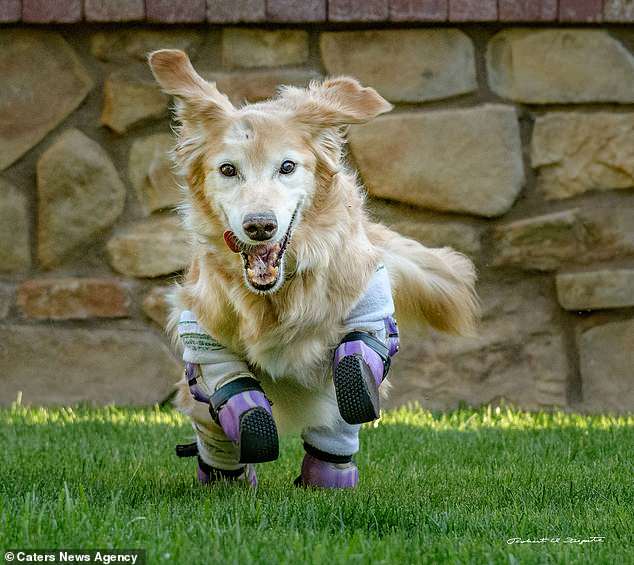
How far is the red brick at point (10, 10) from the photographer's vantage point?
546 cm

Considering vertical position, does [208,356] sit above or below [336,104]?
below

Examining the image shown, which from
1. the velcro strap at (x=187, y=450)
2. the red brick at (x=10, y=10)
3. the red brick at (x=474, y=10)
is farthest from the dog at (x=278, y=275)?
the red brick at (x=10, y=10)

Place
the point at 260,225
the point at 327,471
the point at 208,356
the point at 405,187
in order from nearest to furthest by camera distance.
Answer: the point at 260,225
the point at 208,356
the point at 327,471
the point at 405,187

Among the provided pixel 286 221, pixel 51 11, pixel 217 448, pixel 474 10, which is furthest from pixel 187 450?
pixel 474 10

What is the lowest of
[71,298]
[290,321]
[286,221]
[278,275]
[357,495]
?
[71,298]

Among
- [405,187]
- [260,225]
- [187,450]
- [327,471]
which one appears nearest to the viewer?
[260,225]

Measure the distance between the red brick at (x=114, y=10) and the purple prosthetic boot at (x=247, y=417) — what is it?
8.61 feet

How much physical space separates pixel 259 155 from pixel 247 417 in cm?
77

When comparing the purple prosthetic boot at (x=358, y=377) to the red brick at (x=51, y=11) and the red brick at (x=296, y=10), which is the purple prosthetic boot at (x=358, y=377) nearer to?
the red brick at (x=296, y=10)

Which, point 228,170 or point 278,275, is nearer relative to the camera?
point 278,275

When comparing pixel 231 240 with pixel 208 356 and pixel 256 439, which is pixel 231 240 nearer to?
pixel 208 356

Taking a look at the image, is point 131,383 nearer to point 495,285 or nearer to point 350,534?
point 495,285

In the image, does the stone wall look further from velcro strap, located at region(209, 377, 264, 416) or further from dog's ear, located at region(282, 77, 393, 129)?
velcro strap, located at region(209, 377, 264, 416)

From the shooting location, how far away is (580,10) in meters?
5.46
